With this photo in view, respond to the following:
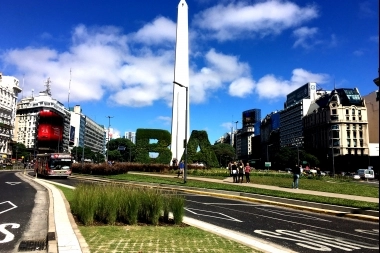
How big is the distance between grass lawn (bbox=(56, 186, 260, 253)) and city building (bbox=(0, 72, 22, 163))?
11331 cm

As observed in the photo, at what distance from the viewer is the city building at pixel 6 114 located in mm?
116125

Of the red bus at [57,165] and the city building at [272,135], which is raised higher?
the city building at [272,135]

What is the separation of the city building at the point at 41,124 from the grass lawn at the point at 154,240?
158m

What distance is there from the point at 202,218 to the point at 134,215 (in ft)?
10.4

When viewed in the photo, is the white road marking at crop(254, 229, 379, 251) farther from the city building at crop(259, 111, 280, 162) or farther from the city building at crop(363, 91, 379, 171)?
the city building at crop(259, 111, 280, 162)

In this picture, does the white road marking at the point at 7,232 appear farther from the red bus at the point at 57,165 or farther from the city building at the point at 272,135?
the city building at the point at 272,135

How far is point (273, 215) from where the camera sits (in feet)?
44.6

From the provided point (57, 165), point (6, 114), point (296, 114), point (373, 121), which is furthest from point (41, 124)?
point (373, 121)

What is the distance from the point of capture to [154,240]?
25.4 ft

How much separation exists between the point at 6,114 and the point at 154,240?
132949 mm

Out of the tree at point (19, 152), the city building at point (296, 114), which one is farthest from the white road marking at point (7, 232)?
the city building at point (296, 114)

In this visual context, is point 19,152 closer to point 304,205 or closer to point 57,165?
point 57,165

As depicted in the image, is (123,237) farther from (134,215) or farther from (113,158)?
(113,158)

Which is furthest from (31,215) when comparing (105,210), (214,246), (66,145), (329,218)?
(66,145)
